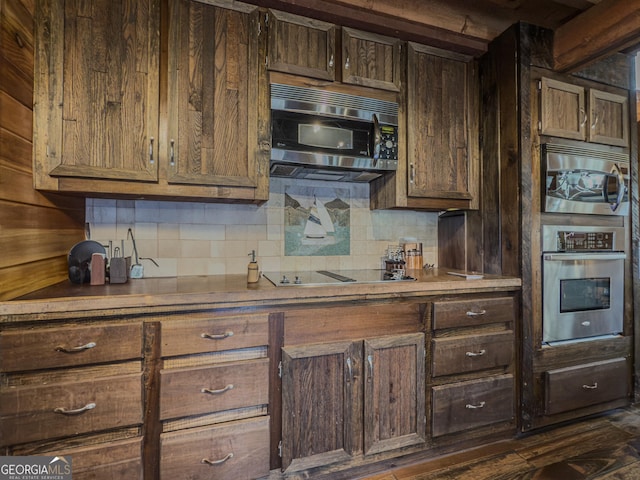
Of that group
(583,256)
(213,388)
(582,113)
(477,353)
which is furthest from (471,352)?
(582,113)

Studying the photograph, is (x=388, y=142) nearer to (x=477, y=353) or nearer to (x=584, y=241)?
(x=477, y=353)

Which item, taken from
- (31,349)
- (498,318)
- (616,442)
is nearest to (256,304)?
(31,349)

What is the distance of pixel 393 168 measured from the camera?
1.96 metres

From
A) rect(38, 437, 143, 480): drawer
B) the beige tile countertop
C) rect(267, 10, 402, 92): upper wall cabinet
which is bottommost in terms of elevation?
rect(38, 437, 143, 480): drawer

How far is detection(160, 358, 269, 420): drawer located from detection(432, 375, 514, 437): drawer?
0.94m

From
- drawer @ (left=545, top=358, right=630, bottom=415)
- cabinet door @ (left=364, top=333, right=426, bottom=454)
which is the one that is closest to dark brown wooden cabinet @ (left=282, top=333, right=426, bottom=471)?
cabinet door @ (left=364, top=333, right=426, bottom=454)

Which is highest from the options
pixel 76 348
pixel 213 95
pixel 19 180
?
pixel 213 95

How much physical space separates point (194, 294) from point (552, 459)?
81.4 inches

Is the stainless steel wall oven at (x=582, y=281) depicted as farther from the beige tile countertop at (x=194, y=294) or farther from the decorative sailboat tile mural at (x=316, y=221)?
the decorative sailboat tile mural at (x=316, y=221)

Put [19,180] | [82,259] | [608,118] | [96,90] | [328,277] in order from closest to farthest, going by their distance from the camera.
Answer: [19,180] < [96,90] < [82,259] < [328,277] < [608,118]

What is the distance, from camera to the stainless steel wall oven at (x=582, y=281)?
6.46 feet

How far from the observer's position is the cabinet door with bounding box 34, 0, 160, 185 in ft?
4.62

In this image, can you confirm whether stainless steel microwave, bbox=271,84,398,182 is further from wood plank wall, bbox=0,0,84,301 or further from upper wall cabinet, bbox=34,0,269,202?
wood plank wall, bbox=0,0,84,301

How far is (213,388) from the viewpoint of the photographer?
1.36 m
